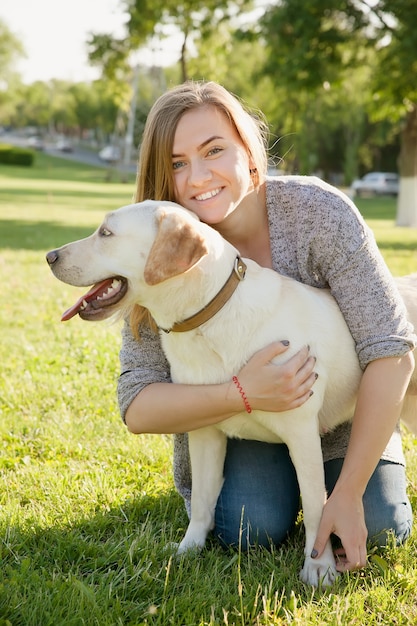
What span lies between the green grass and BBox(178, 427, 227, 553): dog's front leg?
10cm

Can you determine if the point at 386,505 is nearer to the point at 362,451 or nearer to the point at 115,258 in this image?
the point at 362,451

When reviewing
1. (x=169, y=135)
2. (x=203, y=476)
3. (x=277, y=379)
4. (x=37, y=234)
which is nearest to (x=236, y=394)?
(x=277, y=379)

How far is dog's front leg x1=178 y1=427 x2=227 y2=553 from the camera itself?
289cm

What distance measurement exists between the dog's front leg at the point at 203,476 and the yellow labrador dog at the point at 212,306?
13 cm

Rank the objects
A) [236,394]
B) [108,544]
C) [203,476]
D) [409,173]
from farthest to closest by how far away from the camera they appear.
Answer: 1. [409,173]
2. [203,476]
3. [108,544]
4. [236,394]

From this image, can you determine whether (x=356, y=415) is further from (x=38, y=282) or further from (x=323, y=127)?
(x=323, y=127)

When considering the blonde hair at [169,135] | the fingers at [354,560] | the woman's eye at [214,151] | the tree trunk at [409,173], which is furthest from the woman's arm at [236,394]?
the tree trunk at [409,173]

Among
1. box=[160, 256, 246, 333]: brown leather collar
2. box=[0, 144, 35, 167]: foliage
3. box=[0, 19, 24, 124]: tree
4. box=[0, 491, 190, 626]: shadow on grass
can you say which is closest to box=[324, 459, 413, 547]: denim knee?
box=[0, 491, 190, 626]: shadow on grass

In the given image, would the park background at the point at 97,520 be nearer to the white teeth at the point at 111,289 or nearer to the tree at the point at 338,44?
the white teeth at the point at 111,289

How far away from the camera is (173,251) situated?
2.30 metres

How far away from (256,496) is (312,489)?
482 millimetres

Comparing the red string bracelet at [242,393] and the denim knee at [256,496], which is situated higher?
the red string bracelet at [242,393]

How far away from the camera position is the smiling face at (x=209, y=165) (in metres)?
2.77

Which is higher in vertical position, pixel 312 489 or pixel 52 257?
pixel 52 257
